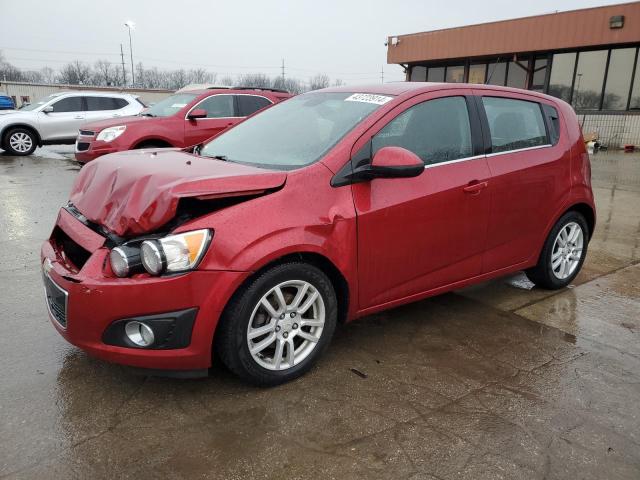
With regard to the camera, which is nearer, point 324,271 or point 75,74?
point 324,271

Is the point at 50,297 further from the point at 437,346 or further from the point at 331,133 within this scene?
the point at 437,346

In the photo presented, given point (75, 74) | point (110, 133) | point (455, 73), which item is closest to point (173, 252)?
point (110, 133)

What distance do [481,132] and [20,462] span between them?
10.8ft

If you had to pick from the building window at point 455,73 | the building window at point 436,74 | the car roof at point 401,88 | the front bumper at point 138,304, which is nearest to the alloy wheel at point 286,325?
the front bumper at point 138,304

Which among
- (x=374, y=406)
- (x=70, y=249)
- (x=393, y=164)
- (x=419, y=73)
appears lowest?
(x=374, y=406)

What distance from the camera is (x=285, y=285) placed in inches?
109

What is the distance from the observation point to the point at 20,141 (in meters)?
13.3

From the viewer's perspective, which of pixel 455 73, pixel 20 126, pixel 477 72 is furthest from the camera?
pixel 455 73

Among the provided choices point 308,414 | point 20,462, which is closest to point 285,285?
point 308,414

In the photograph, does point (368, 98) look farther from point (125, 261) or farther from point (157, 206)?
point (125, 261)

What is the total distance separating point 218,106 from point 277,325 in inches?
308

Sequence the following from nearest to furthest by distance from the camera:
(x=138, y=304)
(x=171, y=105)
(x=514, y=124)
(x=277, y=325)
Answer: (x=138, y=304) < (x=277, y=325) < (x=514, y=124) < (x=171, y=105)

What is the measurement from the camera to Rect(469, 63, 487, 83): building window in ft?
77.2

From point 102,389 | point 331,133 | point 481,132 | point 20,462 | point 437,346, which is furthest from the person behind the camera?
point 481,132
